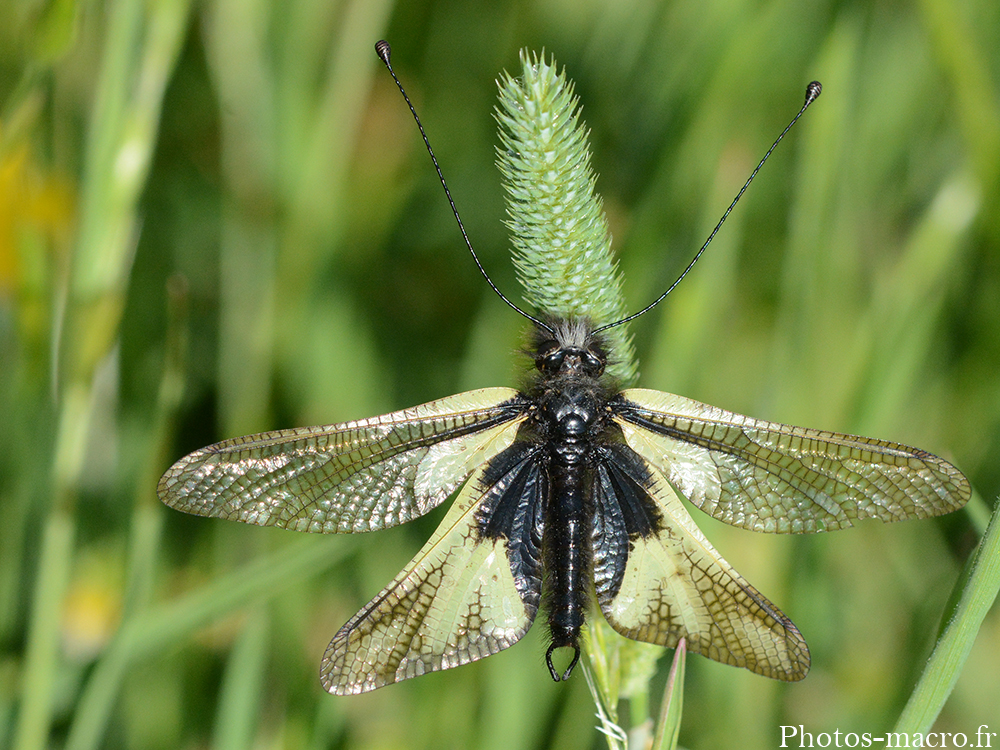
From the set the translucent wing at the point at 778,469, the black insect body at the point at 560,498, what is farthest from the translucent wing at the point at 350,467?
the translucent wing at the point at 778,469

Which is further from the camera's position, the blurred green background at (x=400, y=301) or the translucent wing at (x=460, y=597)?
the blurred green background at (x=400, y=301)

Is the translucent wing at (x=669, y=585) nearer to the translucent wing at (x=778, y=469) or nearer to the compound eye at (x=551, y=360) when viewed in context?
the translucent wing at (x=778, y=469)

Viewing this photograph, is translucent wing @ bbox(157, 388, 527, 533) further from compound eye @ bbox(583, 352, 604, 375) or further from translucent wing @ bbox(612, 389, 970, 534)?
translucent wing @ bbox(612, 389, 970, 534)

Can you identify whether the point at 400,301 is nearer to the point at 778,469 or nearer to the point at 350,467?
the point at 350,467

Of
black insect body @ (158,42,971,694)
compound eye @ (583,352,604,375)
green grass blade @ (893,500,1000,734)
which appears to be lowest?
green grass blade @ (893,500,1000,734)

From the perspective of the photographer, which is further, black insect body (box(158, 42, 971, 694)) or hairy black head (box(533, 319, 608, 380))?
hairy black head (box(533, 319, 608, 380))

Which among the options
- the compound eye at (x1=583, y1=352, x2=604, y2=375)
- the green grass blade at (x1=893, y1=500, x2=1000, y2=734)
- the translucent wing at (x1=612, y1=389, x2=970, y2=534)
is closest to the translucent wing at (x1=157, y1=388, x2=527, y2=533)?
the compound eye at (x1=583, y1=352, x2=604, y2=375)
